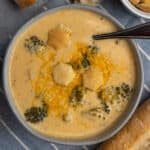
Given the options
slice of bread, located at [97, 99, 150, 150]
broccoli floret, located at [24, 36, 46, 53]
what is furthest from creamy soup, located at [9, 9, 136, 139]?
slice of bread, located at [97, 99, 150, 150]

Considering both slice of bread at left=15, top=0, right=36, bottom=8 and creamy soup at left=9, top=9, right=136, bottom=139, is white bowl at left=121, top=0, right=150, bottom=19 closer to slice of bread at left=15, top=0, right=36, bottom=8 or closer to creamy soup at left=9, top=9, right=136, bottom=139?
creamy soup at left=9, top=9, right=136, bottom=139

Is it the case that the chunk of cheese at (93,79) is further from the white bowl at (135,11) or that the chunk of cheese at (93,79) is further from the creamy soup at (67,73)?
the white bowl at (135,11)

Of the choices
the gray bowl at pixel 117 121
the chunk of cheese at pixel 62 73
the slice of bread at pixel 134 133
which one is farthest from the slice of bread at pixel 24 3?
the slice of bread at pixel 134 133

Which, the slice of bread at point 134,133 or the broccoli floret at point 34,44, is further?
the slice of bread at point 134,133

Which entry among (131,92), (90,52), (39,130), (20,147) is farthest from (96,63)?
(20,147)

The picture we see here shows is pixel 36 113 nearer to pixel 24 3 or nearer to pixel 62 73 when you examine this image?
pixel 62 73

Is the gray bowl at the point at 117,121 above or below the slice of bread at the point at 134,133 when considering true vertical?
above

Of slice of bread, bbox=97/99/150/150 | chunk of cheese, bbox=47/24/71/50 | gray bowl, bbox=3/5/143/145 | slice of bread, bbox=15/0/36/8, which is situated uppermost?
slice of bread, bbox=15/0/36/8

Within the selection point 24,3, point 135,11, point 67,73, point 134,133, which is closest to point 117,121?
point 134,133
